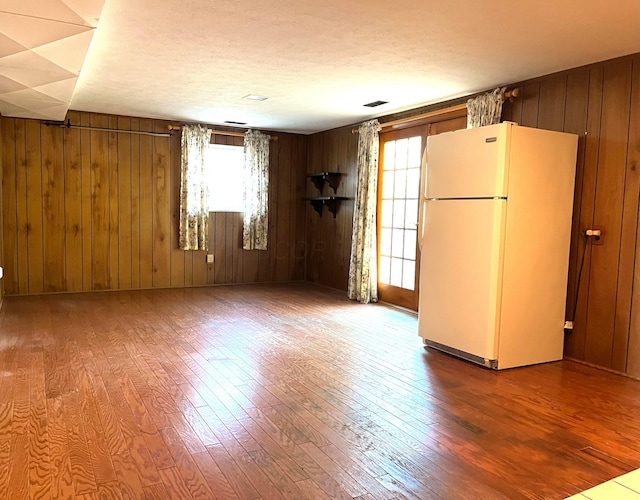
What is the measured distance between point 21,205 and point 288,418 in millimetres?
5026

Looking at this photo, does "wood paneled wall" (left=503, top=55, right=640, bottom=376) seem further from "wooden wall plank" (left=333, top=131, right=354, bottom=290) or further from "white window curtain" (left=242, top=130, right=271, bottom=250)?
"white window curtain" (left=242, top=130, right=271, bottom=250)

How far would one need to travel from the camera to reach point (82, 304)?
5668mm

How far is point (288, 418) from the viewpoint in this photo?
8.95 ft

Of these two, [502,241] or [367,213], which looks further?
[367,213]

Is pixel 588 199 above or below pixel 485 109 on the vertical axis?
below

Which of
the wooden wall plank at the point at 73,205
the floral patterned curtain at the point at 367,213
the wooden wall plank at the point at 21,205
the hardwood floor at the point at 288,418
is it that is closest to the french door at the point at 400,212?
the floral patterned curtain at the point at 367,213

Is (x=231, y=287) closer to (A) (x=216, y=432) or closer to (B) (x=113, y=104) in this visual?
(B) (x=113, y=104)

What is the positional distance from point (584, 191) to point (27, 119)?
6121 millimetres

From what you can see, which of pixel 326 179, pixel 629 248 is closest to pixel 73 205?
pixel 326 179

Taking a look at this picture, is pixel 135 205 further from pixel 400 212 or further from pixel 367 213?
pixel 400 212

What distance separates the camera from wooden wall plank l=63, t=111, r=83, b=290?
6227 mm

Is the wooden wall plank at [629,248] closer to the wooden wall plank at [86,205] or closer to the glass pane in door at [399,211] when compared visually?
Result: the glass pane in door at [399,211]

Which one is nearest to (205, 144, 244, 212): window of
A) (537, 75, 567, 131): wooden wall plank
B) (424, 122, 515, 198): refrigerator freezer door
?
(424, 122, 515, 198): refrigerator freezer door

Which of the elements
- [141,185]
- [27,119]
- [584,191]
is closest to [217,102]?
[141,185]
